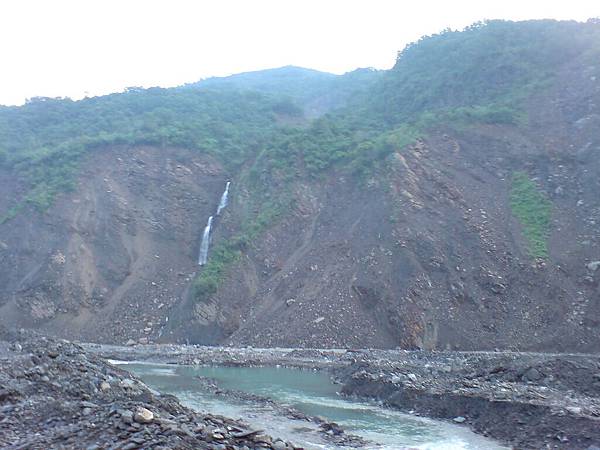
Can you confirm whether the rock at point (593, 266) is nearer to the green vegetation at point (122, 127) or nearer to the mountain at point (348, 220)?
the mountain at point (348, 220)

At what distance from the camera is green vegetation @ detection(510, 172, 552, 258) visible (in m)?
38.5

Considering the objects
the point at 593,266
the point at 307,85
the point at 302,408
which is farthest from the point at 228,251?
the point at 307,85

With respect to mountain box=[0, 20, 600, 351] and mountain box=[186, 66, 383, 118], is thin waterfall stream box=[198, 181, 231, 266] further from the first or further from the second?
mountain box=[186, 66, 383, 118]

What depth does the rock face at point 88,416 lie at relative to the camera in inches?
391

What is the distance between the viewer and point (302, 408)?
782 inches

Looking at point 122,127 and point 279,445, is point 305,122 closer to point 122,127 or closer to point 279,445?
point 122,127

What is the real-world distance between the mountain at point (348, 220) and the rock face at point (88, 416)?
18957 millimetres

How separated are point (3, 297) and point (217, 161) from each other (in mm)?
21187

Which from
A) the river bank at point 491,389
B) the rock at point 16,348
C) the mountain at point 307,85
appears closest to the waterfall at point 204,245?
the river bank at point 491,389

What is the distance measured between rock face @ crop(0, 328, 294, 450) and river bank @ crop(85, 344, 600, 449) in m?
7.03

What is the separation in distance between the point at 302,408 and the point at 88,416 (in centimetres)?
918

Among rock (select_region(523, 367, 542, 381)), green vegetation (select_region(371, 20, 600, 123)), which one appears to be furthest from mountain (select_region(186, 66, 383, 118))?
rock (select_region(523, 367, 542, 381))

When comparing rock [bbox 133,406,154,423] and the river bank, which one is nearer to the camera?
rock [bbox 133,406,154,423]

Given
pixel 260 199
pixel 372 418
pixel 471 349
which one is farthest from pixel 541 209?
pixel 372 418
